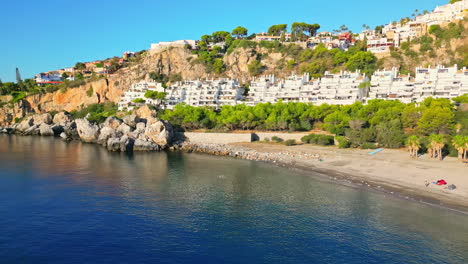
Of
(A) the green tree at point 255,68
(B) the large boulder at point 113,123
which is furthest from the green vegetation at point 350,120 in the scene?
(A) the green tree at point 255,68

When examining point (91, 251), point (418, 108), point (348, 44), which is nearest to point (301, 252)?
point (91, 251)

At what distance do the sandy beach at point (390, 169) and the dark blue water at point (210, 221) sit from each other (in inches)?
120

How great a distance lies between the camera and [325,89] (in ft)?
260

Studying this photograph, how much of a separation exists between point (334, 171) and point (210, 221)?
2153cm

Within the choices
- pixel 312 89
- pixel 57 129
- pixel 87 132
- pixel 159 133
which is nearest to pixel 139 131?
pixel 159 133

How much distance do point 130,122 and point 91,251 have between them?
4536 centimetres

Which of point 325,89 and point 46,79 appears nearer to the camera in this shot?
point 325,89

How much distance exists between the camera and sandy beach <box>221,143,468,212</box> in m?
32.2

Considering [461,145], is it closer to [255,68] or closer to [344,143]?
[344,143]

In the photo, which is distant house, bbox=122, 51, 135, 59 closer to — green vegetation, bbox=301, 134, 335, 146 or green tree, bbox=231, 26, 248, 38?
green tree, bbox=231, 26, 248, 38

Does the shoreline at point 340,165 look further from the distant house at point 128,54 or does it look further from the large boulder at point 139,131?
the distant house at point 128,54

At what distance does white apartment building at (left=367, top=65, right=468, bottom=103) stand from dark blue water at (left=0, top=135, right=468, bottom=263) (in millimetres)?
41904

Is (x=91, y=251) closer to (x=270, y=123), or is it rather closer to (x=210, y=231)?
(x=210, y=231)

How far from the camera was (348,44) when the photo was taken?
117 meters
